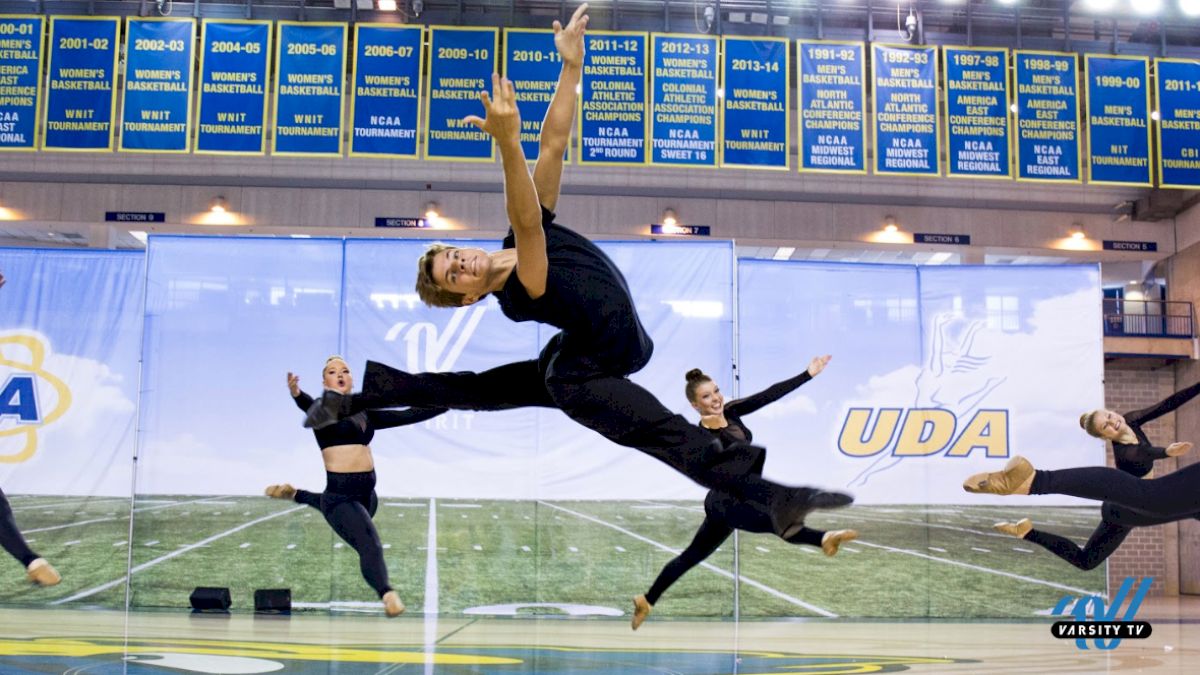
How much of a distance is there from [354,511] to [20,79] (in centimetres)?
469

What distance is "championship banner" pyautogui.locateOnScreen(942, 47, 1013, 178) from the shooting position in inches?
355

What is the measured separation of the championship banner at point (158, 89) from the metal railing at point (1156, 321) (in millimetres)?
11403

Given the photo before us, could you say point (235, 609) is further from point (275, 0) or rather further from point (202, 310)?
point (275, 0)

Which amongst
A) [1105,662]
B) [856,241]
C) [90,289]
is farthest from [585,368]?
[856,241]

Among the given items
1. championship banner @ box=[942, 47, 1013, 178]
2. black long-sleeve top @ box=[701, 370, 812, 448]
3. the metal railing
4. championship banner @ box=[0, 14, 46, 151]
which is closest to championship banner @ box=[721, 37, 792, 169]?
championship banner @ box=[942, 47, 1013, 178]

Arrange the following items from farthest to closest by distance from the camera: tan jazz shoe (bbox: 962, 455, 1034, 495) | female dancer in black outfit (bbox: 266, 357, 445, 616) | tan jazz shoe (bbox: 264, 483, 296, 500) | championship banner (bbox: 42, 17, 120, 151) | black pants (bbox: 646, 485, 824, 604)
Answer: championship banner (bbox: 42, 17, 120, 151) < female dancer in black outfit (bbox: 266, 357, 445, 616) < tan jazz shoe (bbox: 264, 483, 296, 500) < black pants (bbox: 646, 485, 824, 604) < tan jazz shoe (bbox: 962, 455, 1034, 495)

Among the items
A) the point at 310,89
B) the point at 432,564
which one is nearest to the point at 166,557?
the point at 432,564

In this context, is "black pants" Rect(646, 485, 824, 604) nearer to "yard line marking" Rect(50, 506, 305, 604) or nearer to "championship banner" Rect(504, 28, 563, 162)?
"yard line marking" Rect(50, 506, 305, 604)

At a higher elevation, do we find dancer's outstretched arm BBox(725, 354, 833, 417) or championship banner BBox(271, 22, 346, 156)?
championship banner BBox(271, 22, 346, 156)

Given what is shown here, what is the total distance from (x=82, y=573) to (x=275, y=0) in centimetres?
598

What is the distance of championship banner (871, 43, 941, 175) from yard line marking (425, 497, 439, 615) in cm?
474

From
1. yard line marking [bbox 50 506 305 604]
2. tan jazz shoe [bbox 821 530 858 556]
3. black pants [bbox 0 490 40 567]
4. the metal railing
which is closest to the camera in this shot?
tan jazz shoe [bbox 821 530 858 556]

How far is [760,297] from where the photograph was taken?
9.12 metres

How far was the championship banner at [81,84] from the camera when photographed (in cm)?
877
